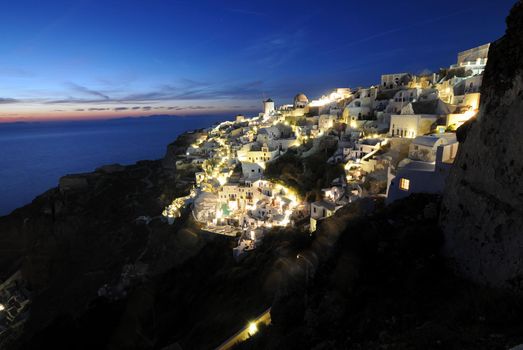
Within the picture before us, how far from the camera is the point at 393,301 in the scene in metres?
9.49

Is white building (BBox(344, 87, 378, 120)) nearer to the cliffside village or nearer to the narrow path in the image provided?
the cliffside village

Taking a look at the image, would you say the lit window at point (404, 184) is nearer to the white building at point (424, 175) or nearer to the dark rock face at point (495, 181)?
the white building at point (424, 175)

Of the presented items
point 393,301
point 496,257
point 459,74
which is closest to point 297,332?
point 393,301

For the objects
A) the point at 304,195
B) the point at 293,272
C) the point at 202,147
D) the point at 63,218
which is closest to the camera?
the point at 293,272

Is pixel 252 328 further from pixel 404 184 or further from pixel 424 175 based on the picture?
pixel 424 175

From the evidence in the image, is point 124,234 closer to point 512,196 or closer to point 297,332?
point 297,332

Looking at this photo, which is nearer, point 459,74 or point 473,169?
point 473,169

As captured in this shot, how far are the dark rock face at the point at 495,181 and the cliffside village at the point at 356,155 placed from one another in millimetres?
7375

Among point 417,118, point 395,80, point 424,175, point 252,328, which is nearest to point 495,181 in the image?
point 424,175

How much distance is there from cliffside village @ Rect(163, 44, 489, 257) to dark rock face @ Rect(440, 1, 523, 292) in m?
7.37

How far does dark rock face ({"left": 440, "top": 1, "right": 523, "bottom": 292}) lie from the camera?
7312 millimetres

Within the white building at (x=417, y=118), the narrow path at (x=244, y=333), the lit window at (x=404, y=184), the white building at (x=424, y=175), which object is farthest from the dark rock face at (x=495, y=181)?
the white building at (x=417, y=118)

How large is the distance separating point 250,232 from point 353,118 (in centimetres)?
2403

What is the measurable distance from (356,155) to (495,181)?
24463 mm
